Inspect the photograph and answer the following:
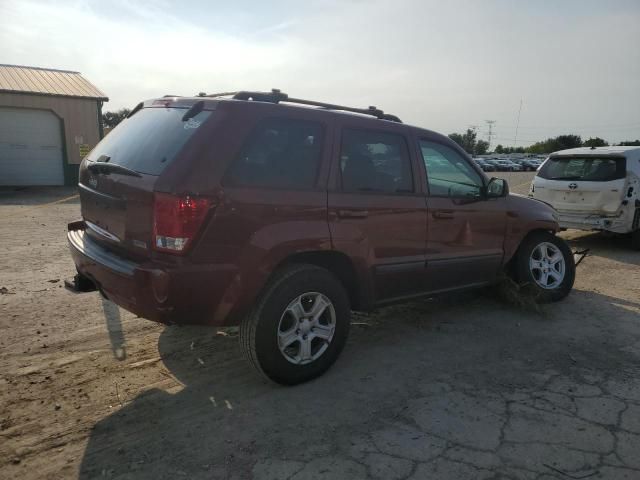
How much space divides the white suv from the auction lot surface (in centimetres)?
349

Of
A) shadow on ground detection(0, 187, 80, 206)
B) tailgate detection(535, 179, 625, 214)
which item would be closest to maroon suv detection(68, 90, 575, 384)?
tailgate detection(535, 179, 625, 214)

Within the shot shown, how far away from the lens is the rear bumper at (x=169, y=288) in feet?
9.22

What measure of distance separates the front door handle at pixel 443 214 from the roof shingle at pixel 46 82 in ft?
61.8

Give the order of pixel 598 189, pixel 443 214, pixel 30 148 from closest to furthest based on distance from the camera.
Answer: pixel 443 214 → pixel 598 189 → pixel 30 148

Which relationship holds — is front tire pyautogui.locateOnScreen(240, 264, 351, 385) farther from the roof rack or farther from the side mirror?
the side mirror

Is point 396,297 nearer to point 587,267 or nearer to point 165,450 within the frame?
point 165,450

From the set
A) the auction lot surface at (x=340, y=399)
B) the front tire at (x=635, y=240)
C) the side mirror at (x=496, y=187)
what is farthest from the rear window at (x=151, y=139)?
the front tire at (x=635, y=240)

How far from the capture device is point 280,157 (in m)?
3.23

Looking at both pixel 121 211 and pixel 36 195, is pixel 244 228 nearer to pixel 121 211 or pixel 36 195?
pixel 121 211

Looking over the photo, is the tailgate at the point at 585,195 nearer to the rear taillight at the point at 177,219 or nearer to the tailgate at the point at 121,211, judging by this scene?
the rear taillight at the point at 177,219

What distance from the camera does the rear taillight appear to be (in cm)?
279

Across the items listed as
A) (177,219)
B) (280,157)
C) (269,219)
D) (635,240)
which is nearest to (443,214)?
(280,157)

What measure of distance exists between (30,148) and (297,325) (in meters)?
19.2

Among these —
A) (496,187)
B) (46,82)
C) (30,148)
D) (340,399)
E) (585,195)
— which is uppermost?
(46,82)
